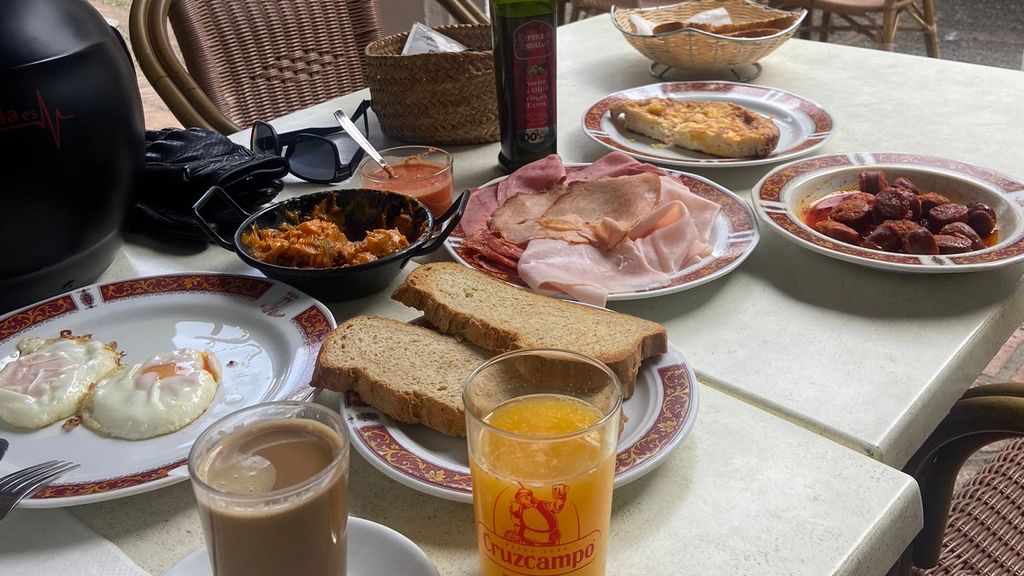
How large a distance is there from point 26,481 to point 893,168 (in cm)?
128

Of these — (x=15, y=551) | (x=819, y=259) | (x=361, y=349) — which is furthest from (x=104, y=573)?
(x=819, y=259)

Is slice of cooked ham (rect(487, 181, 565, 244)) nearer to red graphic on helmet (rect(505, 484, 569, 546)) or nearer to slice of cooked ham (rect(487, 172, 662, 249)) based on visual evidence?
slice of cooked ham (rect(487, 172, 662, 249))

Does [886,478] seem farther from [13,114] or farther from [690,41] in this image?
[690,41]

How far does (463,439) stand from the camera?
0.84 metres

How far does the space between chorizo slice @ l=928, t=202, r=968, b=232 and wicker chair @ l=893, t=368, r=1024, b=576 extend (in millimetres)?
243

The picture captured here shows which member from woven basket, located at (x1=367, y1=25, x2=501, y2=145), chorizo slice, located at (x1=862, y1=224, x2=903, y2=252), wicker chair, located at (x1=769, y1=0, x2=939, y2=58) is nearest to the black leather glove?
woven basket, located at (x1=367, y1=25, x2=501, y2=145)

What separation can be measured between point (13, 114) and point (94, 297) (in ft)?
0.85

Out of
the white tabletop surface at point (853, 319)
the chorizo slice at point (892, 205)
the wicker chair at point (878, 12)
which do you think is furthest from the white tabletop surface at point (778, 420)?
the wicker chair at point (878, 12)

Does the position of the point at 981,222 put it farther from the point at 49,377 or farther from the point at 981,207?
the point at 49,377

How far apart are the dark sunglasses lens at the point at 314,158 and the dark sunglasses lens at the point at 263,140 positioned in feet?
0.13

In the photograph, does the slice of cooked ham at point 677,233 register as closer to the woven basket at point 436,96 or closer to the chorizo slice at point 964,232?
the chorizo slice at point 964,232

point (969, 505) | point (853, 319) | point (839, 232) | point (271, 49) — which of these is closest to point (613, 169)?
point (839, 232)

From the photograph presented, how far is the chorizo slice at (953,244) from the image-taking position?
1133mm

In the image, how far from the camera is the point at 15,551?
2.45ft
